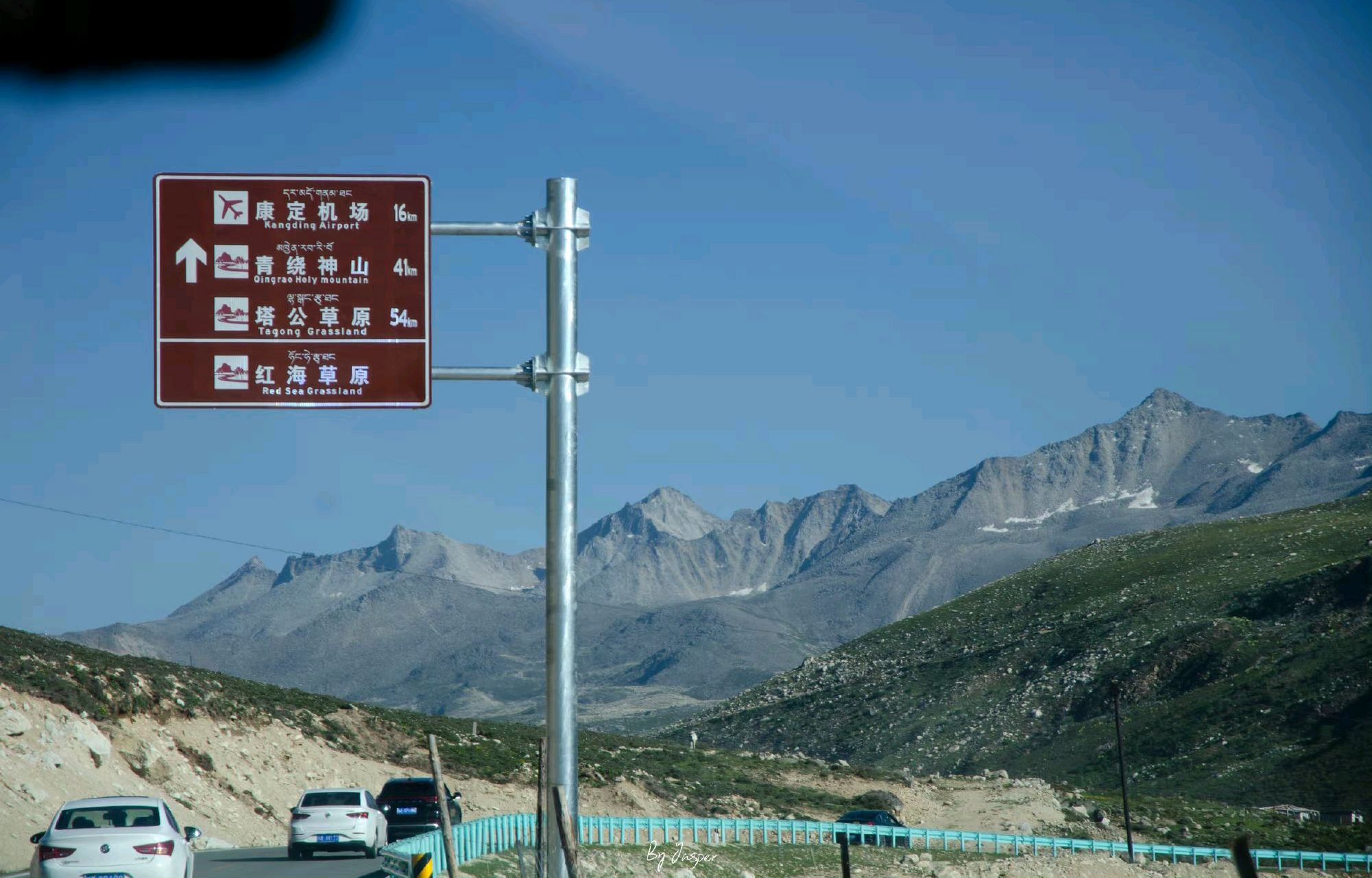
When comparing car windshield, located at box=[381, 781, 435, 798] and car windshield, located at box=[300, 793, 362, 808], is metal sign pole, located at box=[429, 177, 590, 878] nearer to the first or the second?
car windshield, located at box=[300, 793, 362, 808]

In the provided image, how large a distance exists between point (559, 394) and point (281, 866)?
21.3m

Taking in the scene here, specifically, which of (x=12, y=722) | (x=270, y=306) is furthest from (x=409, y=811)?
(x=270, y=306)

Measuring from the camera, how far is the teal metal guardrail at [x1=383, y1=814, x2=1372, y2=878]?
31359mm

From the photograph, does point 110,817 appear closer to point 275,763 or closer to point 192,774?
point 192,774

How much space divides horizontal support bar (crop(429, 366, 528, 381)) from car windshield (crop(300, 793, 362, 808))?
72.5 ft

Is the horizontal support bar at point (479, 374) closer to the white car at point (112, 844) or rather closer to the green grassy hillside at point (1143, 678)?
the white car at point (112, 844)

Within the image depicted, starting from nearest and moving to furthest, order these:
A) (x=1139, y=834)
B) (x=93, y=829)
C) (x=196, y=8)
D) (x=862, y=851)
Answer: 1. (x=196, y=8)
2. (x=93, y=829)
3. (x=862, y=851)
4. (x=1139, y=834)

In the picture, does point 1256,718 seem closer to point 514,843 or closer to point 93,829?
point 514,843

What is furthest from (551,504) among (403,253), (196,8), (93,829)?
(93,829)

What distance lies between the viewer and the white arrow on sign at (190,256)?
39.1ft

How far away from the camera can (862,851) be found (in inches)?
1626

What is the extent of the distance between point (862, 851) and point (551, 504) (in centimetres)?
3225

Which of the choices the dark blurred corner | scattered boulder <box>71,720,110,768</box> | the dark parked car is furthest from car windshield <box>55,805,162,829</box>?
scattered boulder <box>71,720,110,768</box>

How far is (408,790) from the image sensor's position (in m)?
38.2
